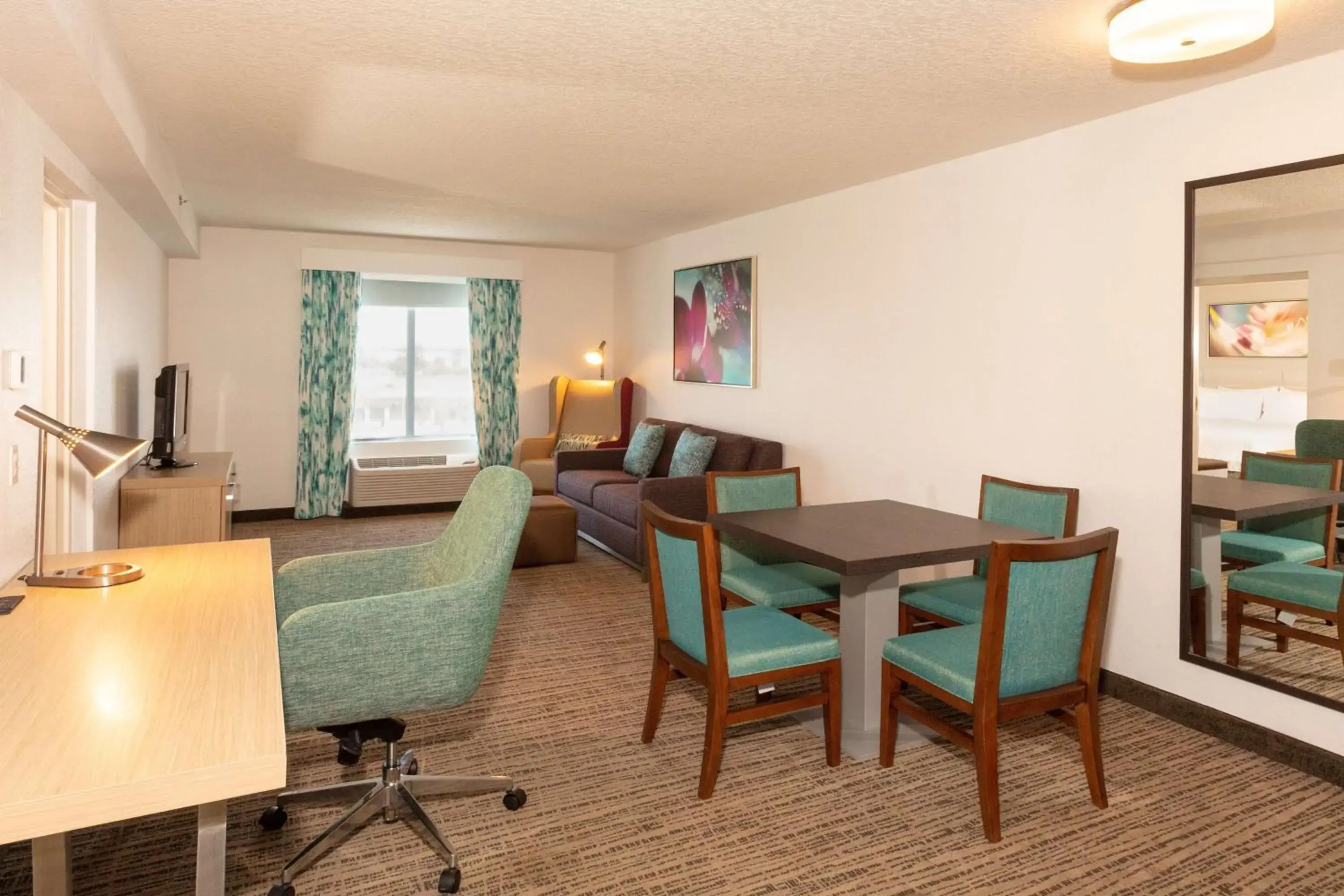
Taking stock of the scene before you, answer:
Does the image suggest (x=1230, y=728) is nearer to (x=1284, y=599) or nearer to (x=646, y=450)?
(x=1284, y=599)

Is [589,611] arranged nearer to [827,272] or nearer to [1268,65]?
[827,272]

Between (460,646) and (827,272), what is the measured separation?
12.1 feet

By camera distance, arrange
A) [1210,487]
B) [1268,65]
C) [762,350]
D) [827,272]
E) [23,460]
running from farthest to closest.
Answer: [762,350] → [827,272] → [1210,487] → [1268,65] → [23,460]

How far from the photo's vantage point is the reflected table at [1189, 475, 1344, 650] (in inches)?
122

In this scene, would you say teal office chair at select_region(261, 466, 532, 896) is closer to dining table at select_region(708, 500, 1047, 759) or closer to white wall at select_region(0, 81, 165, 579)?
white wall at select_region(0, 81, 165, 579)

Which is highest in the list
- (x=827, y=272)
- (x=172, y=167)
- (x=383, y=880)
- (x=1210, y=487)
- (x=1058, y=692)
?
(x=172, y=167)

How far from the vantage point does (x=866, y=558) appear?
272 cm

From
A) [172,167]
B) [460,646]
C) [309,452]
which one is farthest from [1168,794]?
[309,452]

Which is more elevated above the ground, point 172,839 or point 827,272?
point 827,272

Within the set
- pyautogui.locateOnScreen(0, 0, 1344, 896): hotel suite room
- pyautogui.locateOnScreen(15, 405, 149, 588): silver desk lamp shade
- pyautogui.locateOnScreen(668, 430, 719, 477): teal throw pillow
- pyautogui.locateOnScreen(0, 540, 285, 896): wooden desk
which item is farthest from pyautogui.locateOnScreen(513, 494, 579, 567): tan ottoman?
pyautogui.locateOnScreen(0, 540, 285, 896): wooden desk

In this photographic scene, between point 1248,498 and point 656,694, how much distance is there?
2252mm

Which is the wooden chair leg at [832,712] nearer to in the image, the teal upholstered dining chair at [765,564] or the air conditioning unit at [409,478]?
the teal upholstered dining chair at [765,564]

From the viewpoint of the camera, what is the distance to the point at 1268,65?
9.67 ft

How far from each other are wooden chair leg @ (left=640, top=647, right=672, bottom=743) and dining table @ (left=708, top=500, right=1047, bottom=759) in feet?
1.81
